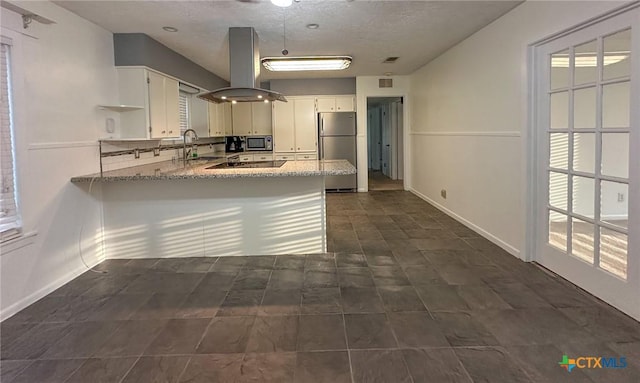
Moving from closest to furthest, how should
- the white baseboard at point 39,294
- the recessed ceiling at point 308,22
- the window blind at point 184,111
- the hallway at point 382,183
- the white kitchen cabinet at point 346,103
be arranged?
the white baseboard at point 39,294, the recessed ceiling at point 308,22, the window blind at point 184,111, the white kitchen cabinet at point 346,103, the hallway at point 382,183

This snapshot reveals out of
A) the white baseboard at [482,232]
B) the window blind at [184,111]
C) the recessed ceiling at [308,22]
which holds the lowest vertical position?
the white baseboard at [482,232]

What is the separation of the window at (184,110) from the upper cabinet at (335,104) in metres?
2.88

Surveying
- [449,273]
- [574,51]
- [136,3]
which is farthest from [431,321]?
[136,3]

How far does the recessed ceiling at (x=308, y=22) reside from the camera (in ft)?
12.2

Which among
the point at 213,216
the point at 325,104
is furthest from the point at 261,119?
the point at 213,216

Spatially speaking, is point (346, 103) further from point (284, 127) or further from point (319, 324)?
point (319, 324)

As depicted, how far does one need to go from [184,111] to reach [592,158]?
533 centimetres

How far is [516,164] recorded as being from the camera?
402 centimetres

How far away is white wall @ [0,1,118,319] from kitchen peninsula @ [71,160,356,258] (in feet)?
0.76

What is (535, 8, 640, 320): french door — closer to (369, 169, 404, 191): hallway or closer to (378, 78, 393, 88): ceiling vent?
(378, 78, 393, 88): ceiling vent

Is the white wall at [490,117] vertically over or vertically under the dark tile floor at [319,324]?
over

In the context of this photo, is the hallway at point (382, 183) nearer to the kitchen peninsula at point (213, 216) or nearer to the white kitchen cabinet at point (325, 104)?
the white kitchen cabinet at point (325, 104)

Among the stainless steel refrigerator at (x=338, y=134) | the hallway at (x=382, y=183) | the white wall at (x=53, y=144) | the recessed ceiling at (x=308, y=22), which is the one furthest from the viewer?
the hallway at (x=382, y=183)

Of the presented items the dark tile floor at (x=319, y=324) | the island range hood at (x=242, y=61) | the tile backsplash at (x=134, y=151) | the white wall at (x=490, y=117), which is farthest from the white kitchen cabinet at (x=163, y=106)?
the white wall at (x=490, y=117)
